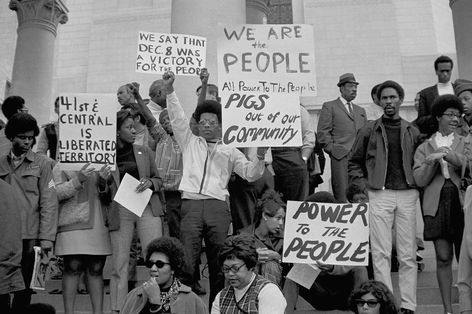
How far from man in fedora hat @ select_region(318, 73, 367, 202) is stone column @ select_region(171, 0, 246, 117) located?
6.61 feet

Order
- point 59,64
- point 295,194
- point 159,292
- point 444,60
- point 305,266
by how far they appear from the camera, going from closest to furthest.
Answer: point 159,292 → point 305,266 → point 295,194 → point 444,60 → point 59,64

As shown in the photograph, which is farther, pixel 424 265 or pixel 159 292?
pixel 424 265

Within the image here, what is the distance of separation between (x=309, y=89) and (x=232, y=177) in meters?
1.36

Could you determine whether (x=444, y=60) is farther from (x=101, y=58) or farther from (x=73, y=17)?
(x=73, y=17)

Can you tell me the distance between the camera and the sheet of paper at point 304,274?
6798 millimetres

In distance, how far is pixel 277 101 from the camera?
7238mm

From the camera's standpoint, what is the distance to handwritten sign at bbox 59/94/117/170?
23.8 ft

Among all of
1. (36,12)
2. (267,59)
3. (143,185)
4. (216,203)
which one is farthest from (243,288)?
(36,12)

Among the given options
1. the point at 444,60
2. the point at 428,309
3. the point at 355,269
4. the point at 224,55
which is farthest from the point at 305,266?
the point at 444,60

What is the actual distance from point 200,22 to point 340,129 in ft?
9.34

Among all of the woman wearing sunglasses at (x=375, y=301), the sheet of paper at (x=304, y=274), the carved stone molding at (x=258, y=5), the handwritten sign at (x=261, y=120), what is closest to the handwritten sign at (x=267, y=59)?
the handwritten sign at (x=261, y=120)

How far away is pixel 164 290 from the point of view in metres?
5.17

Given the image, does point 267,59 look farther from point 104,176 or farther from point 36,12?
point 36,12

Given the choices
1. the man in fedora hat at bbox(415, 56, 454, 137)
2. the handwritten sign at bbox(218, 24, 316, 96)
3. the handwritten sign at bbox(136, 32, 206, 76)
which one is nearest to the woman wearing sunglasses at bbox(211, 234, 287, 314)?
the handwritten sign at bbox(218, 24, 316, 96)
